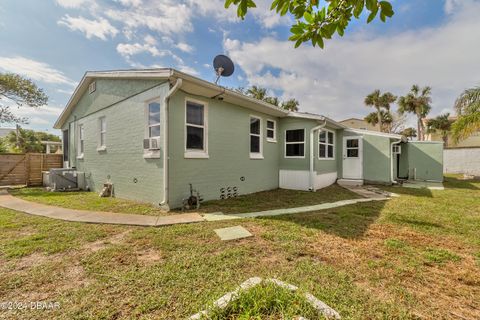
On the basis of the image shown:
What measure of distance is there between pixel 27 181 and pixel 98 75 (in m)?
7.90

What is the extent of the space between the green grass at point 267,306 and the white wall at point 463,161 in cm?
2424

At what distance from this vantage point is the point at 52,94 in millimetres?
13625

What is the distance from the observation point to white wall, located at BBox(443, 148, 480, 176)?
17.0 m

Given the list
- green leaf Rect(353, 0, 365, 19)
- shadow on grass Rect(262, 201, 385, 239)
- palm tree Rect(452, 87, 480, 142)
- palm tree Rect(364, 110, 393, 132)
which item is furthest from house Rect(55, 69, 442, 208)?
palm tree Rect(364, 110, 393, 132)

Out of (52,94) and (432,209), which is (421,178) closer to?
(432,209)

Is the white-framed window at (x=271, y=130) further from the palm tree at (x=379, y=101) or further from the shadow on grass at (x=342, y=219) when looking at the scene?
the palm tree at (x=379, y=101)

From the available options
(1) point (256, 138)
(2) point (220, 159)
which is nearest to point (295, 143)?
(1) point (256, 138)

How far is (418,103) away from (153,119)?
111ft

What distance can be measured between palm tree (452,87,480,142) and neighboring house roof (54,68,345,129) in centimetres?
693

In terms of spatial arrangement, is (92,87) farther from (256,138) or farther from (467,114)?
(467,114)

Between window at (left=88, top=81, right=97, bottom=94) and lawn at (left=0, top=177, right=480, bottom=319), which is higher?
window at (left=88, top=81, right=97, bottom=94)

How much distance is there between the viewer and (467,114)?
38.4 feet

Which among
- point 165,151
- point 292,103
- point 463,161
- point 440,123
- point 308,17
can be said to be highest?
point 292,103

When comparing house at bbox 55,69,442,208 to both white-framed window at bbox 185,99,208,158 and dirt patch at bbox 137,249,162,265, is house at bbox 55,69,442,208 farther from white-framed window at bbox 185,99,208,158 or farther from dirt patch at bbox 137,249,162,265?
dirt patch at bbox 137,249,162,265
